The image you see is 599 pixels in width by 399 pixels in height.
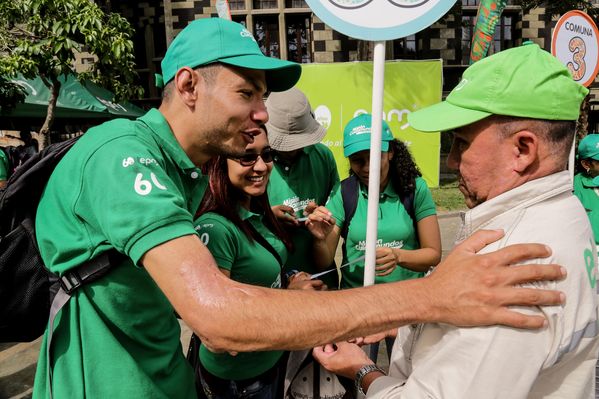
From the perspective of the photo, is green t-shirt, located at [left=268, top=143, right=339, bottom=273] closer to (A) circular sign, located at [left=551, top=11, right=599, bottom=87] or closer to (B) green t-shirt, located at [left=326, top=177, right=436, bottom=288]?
(B) green t-shirt, located at [left=326, top=177, right=436, bottom=288]

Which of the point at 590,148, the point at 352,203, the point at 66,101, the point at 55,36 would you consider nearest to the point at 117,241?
the point at 352,203

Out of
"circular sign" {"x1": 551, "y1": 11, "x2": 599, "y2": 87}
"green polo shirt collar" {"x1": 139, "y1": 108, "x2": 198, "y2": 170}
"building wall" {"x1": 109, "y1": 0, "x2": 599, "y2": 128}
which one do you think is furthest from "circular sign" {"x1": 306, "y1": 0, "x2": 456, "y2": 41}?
"building wall" {"x1": 109, "y1": 0, "x2": 599, "y2": 128}

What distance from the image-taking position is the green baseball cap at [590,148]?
4492 mm

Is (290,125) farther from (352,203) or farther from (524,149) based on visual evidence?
(524,149)

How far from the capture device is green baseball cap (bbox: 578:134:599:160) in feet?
14.7

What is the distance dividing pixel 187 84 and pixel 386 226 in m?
1.66

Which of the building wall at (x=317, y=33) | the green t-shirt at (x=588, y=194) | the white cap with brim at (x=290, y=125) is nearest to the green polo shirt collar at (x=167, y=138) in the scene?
the white cap with brim at (x=290, y=125)

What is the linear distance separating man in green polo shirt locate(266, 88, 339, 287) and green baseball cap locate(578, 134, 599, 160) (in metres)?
3.06

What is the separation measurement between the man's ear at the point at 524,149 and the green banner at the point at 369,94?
32.7ft

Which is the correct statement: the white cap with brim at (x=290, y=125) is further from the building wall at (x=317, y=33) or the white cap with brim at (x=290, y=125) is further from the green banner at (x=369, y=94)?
the building wall at (x=317, y=33)

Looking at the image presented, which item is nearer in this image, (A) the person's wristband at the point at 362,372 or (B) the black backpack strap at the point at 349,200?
(A) the person's wristband at the point at 362,372

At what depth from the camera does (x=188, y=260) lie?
102 centimetres

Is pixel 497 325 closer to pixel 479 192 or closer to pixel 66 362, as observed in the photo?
pixel 479 192

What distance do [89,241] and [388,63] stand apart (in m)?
11.2
